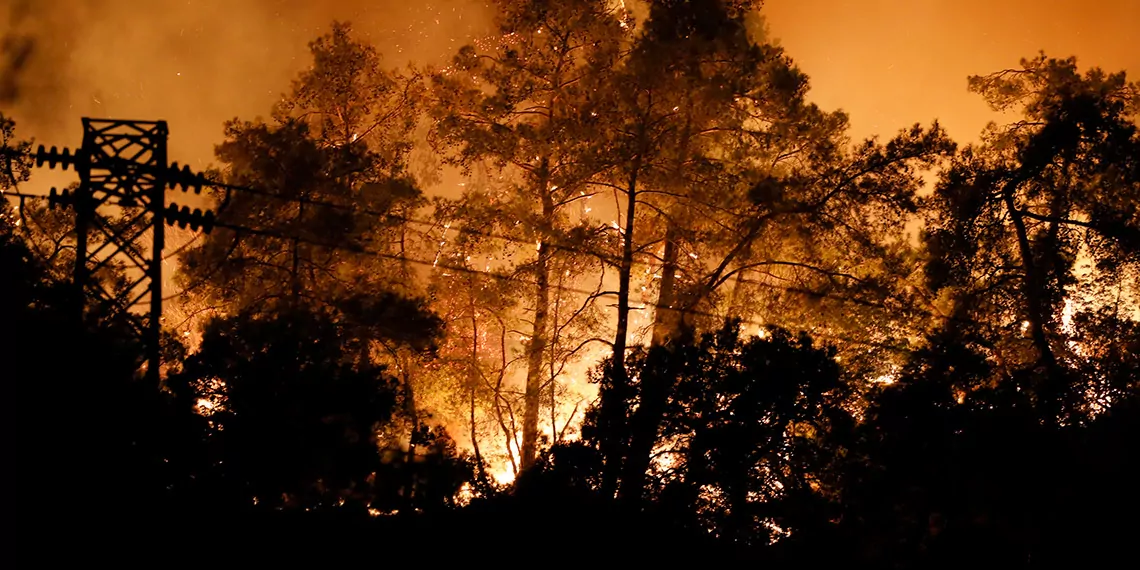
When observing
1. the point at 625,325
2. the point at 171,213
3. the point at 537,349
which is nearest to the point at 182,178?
the point at 171,213

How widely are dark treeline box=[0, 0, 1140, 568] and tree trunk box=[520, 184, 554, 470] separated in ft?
0.29

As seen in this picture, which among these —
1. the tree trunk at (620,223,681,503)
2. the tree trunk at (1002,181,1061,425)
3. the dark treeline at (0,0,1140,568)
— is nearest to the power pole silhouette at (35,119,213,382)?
the dark treeline at (0,0,1140,568)

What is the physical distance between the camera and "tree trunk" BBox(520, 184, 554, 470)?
45.1 feet

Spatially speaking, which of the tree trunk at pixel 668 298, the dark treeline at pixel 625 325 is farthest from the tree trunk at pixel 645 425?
the tree trunk at pixel 668 298

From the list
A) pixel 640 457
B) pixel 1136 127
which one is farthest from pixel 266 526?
pixel 1136 127

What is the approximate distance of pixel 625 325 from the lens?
12.4 meters

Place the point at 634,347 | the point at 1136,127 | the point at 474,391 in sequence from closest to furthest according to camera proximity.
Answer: the point at 634,347
the point at 1136,127
the point at 474,391

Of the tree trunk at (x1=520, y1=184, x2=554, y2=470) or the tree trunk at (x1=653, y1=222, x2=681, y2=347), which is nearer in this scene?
the tree trunk at (x1=653, y1=222, x2=681, y2=347)

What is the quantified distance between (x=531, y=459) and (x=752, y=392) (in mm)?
6273

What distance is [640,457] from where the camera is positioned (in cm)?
1020

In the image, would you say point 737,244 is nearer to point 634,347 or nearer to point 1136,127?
point 634,347

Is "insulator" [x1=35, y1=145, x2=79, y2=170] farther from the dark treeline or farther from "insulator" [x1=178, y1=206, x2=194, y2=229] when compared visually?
the dark treeline

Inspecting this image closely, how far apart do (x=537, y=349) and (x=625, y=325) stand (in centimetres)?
261

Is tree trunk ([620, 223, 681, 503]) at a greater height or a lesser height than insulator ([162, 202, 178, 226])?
lesser
